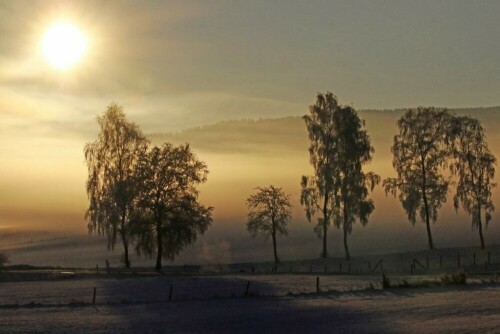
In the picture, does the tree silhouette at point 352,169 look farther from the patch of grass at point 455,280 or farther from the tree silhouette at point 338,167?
the patch of grass at point 455,280

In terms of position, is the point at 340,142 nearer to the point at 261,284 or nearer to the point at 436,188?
the point at 436,188

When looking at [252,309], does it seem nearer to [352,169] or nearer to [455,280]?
[455,280]

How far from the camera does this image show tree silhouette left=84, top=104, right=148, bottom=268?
70000 millimetres

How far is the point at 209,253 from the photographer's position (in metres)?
87.6

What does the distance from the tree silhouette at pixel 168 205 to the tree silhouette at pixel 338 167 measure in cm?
1608

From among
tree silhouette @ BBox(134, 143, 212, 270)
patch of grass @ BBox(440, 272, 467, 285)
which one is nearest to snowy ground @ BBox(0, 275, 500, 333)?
patch of grass @ BBox(440, 272, 467, 285)

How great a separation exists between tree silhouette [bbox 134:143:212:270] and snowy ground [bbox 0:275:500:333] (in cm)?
1518

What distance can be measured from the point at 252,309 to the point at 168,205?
108 ft

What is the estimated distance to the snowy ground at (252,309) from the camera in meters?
29.6

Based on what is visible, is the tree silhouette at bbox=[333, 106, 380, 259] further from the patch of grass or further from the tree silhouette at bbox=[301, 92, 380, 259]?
the patch of grass

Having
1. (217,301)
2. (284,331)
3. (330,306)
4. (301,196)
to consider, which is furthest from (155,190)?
(284,331)

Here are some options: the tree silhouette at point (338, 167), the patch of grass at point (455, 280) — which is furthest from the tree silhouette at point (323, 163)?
the patch of grass at point (455, 280)

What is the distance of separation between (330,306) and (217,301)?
722 cm

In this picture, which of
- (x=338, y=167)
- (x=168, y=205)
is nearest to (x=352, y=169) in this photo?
(x=338, y=167)
